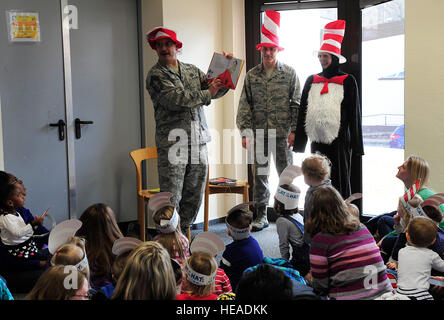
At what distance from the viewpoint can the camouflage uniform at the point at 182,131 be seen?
3332 millimetres

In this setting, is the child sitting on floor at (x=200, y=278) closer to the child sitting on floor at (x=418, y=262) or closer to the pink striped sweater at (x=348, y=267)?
the pink striped sweater at (x=348, y=267)

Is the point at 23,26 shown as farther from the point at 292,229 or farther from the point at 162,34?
the point at 292,229

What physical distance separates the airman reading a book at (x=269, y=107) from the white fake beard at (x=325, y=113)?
1.02ft

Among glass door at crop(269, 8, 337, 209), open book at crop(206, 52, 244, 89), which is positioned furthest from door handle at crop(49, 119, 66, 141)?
glass door at crop(269, 8, 337, 209)

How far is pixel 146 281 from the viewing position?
1465 mm

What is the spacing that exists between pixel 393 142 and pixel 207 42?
1785mm

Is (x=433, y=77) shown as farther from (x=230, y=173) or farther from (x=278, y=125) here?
(x=230, y=173)

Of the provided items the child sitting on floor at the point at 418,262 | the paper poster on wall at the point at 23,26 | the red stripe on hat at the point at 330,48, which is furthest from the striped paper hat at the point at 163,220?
the paper poster on wall at the point at 23,26

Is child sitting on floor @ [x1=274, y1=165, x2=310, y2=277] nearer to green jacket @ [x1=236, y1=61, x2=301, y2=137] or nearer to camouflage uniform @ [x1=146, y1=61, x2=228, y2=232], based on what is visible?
camouflage uniform @ [x1=146, y1=61, x2=228, y2=232]

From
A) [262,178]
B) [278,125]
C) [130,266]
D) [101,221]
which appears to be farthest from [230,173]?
[130,266]

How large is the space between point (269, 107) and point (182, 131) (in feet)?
3.19

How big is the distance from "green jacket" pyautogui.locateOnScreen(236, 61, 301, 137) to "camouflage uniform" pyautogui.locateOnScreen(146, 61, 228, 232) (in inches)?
28.5

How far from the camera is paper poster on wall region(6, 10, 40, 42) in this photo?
3.66m

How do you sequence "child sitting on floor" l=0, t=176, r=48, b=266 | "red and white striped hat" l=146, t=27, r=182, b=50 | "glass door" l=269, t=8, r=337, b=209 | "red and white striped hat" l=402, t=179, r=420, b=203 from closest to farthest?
"red and white striped hat" l=402, t=179, r=420, b=203
"child sitting on floor" l=0, t=176, r=48, b=266
"red and white striped hat" l=146, t=27, r=182, b=50
"glass door" l=269, t=8, r=337, b=209
